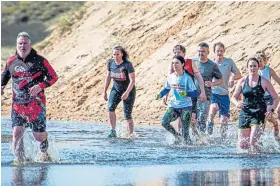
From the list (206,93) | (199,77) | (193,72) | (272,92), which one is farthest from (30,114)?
(206,93)

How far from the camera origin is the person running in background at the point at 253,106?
47.2 ft

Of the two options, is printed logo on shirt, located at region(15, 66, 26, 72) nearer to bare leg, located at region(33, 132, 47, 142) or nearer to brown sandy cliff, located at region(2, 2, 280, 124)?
bare leg, located at region(33, 132, 47, 142)

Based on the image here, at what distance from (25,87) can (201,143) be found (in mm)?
4464

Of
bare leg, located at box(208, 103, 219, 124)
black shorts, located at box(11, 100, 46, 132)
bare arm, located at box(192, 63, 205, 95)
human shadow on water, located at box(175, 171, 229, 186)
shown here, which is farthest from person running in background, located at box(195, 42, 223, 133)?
human shadow on water, located at box(175, 171, 229, 186)

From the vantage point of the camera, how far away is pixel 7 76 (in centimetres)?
1306

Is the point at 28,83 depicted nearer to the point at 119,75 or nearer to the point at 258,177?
the point at 258,177

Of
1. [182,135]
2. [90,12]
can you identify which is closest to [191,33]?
[90,12]

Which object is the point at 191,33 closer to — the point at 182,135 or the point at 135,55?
the point at 135,55

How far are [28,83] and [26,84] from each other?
0.03 meters

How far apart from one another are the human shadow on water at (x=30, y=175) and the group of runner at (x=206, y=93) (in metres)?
3.39

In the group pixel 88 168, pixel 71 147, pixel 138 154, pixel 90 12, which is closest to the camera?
pixel 88 168

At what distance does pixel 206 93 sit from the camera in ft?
56.6

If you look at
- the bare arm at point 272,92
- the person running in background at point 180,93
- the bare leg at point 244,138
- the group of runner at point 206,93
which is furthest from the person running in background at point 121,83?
the bare arm at point 272,92

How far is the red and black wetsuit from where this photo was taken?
12.8 meters
